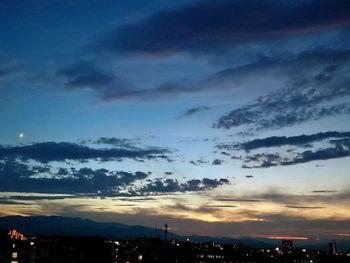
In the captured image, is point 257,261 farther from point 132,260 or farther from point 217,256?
point 132,260

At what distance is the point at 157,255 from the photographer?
146625mm

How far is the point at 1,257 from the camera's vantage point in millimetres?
86312

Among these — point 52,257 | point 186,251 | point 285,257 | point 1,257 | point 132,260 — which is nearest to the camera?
point 1,257

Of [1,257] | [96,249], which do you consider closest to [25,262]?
[1,257]

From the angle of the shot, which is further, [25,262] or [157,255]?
[157,255]

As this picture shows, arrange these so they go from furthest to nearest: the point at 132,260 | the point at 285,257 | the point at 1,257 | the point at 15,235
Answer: the point at 285,257 → the point at 132,260 → the point at 15,235 → the point at 1,257

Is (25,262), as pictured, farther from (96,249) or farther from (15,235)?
(96,249)

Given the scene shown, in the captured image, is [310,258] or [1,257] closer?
[1,257]

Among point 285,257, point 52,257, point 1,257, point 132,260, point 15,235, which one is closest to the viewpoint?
point 1,257

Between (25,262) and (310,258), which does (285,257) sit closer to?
(310,258)

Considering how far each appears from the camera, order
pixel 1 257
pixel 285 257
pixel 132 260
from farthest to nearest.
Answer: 1. pixel 285 257
2. pixel 132 260
3. pixel 1 257

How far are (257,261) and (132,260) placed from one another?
50210 millimetres

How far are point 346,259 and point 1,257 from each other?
154 m

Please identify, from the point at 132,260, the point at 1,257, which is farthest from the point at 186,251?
the point at 1,257
